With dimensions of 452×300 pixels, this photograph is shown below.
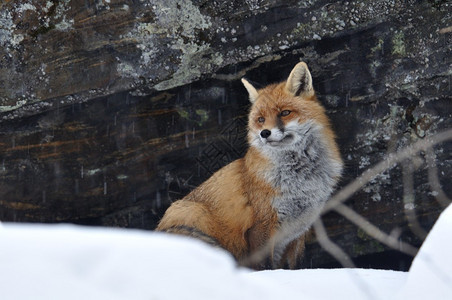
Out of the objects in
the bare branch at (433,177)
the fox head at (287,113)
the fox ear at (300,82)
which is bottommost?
the bare branch at (433,177)

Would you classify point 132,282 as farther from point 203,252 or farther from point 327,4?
point 327,4

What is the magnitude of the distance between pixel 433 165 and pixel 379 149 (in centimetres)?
60

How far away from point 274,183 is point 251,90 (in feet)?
2.96

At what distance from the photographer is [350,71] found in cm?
522

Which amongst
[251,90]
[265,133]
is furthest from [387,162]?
[251,90]

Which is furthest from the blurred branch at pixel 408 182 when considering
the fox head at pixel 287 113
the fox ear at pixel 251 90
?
the fox ear at pixel 251 90

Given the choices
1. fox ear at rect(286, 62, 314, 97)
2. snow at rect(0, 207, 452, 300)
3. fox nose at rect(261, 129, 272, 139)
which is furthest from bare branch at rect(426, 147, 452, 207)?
snow at rect(0, 207, 452, 300)

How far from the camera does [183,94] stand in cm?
524

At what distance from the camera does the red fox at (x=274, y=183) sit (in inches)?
189

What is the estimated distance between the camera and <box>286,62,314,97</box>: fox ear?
15.7 feet

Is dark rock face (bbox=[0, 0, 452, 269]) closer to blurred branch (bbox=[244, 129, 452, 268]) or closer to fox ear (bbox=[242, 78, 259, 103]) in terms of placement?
blurred branch (bbox=[244, 129, 452, 268])

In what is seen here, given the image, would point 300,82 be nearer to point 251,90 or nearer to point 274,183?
point 251,90

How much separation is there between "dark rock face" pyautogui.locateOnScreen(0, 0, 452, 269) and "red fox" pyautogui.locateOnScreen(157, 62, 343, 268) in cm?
45

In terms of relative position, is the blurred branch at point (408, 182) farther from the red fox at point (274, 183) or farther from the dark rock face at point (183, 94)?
the red fox at point (274, 183)
